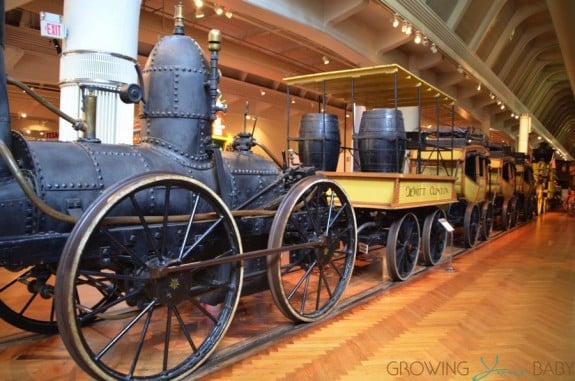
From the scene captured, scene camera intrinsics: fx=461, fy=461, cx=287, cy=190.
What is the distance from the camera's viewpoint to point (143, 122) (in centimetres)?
281

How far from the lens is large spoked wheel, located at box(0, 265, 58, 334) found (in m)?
2.43

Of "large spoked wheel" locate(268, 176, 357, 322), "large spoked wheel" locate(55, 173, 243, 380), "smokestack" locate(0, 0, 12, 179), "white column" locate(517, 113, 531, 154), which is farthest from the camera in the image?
"white column" locate(517, 113, 531, 154)

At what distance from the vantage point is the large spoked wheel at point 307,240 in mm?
2881

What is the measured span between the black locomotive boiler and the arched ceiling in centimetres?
345

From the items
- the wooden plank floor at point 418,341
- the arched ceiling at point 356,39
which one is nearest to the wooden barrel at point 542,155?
the arched ceiling at point 356,39

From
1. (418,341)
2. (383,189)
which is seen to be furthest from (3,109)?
(383,189)

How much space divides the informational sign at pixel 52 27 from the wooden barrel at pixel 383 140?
2937 millimetres

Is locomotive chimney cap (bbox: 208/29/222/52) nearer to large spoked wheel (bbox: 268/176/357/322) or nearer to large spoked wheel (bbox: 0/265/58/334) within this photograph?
large spoked wheel (bbox: 268/176/357/322)

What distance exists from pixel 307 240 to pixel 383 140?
70.5 inches

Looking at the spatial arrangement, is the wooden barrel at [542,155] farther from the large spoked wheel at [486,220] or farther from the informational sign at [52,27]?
the informational sign at [52,27]

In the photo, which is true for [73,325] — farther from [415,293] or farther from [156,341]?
[415,293]

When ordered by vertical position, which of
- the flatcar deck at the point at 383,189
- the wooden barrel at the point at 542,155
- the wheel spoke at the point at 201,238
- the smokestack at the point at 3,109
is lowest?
the wheel spoke at the point at 201,238

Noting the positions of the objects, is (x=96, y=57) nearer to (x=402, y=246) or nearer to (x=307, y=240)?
(x=307, y=240)

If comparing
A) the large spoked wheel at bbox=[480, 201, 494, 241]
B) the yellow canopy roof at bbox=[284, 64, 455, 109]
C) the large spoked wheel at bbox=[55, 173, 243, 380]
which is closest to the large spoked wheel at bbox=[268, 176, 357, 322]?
the large spoked wheel at bbox=[55, 173, 243, 380]
